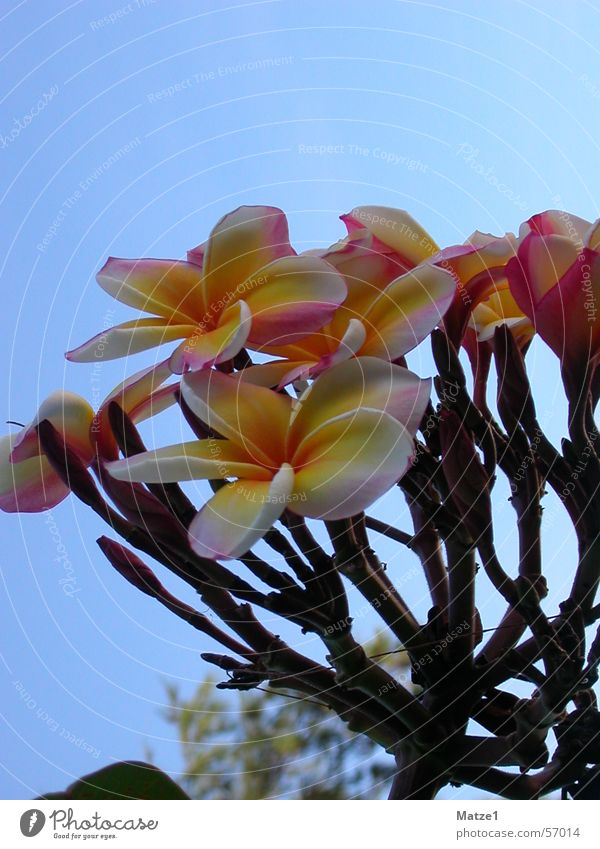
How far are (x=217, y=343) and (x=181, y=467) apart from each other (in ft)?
0.18

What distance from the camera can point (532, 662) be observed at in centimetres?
36

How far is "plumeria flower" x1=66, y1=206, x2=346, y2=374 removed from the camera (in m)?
0.33

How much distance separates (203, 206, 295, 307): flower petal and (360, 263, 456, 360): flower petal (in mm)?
57

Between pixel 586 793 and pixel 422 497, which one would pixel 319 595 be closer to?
pixel 422 497

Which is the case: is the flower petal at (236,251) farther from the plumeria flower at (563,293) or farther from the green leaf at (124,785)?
the green leaf at (124,785)

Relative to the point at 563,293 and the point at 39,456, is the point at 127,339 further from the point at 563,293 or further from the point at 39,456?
the point at 563,293

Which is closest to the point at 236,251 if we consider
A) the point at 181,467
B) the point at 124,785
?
the point at 181,467

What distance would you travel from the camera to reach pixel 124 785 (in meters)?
0.39

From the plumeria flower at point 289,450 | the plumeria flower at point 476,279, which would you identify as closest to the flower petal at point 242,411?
the plumeria flower at point 289,450

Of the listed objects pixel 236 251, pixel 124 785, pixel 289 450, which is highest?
pixel 236 251

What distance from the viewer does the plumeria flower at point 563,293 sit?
0.37 meters

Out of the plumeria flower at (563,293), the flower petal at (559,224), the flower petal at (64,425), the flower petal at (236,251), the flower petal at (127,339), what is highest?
the flower petal at (559,224)
